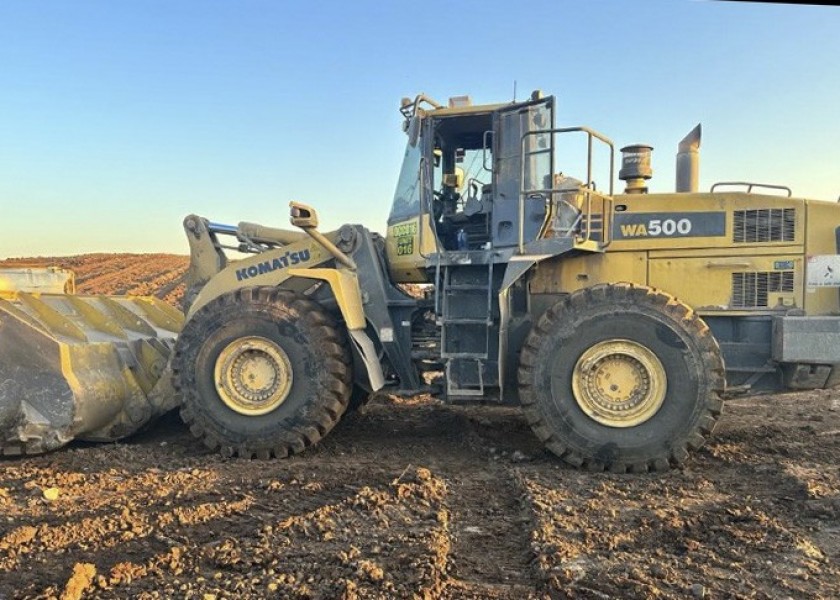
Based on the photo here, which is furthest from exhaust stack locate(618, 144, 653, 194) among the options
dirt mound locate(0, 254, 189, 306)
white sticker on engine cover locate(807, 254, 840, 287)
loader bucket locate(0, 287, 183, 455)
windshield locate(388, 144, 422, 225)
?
dirt mound locate(0, 254, 189, 306)

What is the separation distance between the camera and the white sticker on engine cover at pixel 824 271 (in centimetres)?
554

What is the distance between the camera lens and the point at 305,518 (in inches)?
164

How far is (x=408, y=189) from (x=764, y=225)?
304 cm

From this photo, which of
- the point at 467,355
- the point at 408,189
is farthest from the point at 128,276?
the point at 467,355

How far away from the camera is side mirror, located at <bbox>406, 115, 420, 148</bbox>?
618 centimetres

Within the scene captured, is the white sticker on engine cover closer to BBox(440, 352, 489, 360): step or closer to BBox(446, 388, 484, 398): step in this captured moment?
BBox(440, 352, 489, 360): step

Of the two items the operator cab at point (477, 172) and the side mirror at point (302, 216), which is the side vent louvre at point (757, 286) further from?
the side mirror at point (302, 216)


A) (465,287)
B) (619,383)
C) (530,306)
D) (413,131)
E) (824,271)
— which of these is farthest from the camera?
(413,131)

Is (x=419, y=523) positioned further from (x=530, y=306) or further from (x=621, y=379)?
(x=530, y=306)

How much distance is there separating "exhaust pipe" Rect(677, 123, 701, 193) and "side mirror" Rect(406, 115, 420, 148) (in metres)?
2.54

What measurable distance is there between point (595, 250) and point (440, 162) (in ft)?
5.29

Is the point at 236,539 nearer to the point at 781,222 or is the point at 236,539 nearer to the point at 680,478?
the point at 680,478

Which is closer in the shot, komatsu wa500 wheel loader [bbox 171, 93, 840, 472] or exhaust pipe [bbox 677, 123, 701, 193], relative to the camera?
komatsu wa500 wheel loader [bbox 171, 93, 840, 472]

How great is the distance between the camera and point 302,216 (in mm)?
5848
